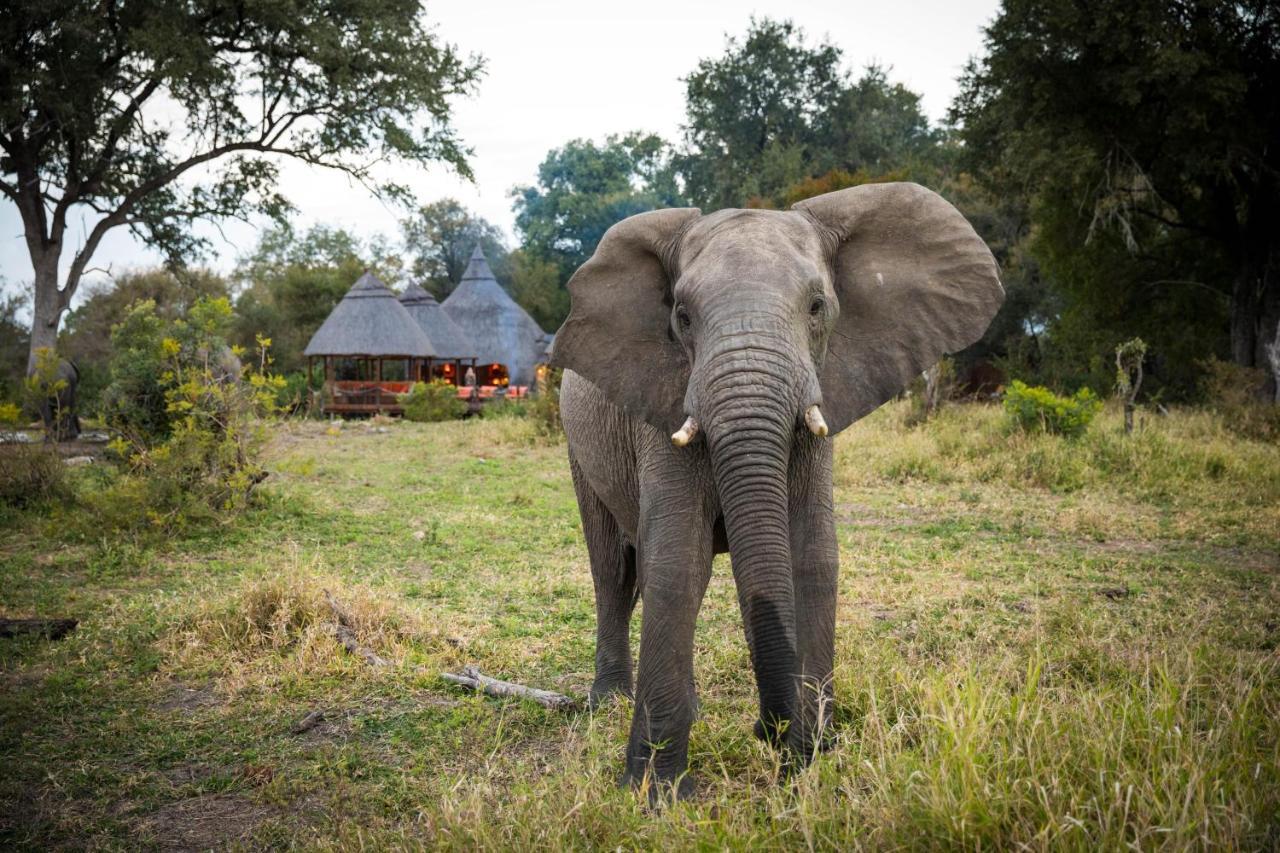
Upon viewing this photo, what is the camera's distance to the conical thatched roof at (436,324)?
117ft

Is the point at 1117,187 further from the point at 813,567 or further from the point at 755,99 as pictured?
the point at 755,99

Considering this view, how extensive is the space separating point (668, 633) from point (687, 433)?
763 mm

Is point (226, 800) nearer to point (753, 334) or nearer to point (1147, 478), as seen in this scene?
point (753, 334)

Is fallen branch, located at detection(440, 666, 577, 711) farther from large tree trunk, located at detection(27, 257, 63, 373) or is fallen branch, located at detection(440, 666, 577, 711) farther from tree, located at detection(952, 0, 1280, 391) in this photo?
large tree trunk, located at detection(27, 257, 63, 373)

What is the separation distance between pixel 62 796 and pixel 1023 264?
3312 cm

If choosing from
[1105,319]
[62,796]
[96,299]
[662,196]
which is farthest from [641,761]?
[662,196]

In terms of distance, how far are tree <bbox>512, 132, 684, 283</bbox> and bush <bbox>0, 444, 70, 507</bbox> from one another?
45.5 metres

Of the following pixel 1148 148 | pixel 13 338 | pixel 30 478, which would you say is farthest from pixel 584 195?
pixel 30 478

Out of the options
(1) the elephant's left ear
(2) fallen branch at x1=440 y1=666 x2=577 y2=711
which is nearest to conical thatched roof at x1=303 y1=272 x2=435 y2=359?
(2) fallen branch at x1=440 y1=666 x2=577 y2=711

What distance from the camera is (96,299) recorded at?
40500mm

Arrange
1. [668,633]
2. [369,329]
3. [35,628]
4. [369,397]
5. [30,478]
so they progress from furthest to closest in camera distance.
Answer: [369,329] → [369,397] → [30,478] → [35,628] → [668,633]

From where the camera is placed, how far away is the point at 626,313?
4055 mm

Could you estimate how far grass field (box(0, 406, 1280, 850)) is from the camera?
9.61ft

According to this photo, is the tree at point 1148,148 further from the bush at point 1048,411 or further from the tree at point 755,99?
the tree at point 755,99
